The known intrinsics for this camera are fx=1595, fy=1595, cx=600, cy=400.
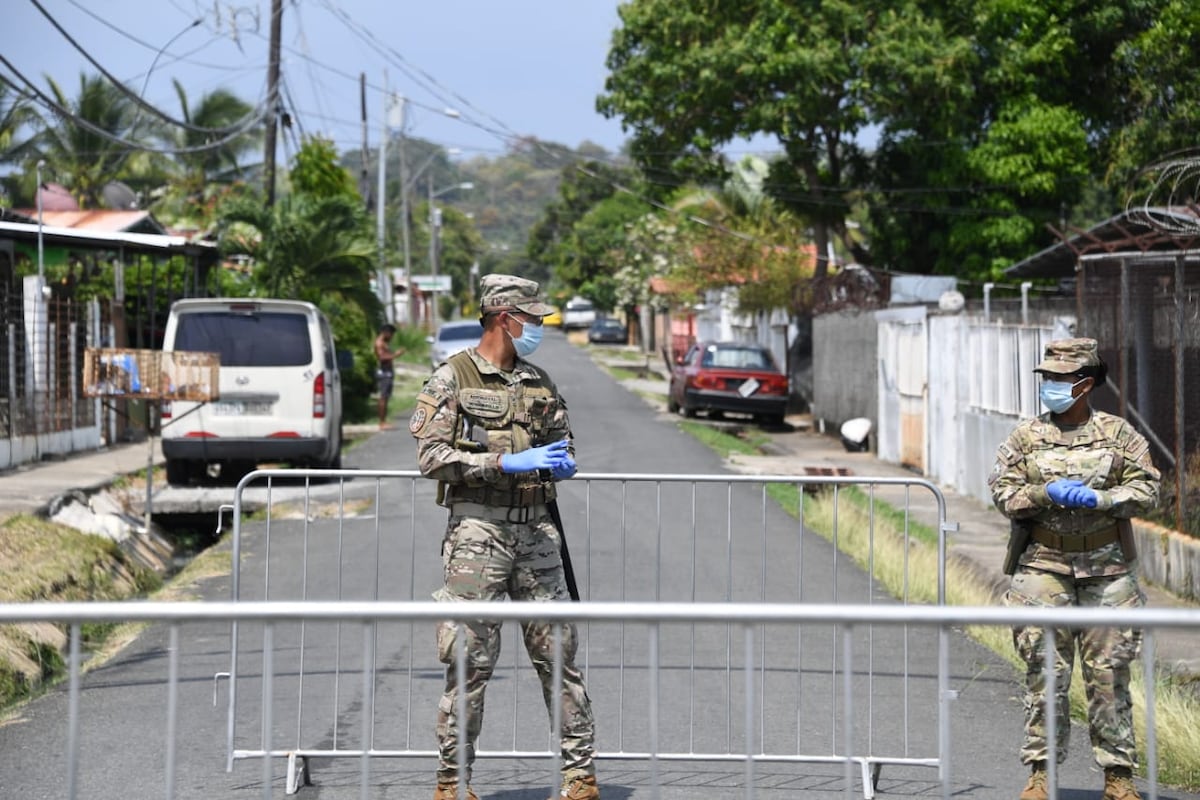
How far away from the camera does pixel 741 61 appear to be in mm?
29750

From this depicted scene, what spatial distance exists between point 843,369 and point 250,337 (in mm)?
11800

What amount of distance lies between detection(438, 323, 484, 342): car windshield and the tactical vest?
26953 millimetres

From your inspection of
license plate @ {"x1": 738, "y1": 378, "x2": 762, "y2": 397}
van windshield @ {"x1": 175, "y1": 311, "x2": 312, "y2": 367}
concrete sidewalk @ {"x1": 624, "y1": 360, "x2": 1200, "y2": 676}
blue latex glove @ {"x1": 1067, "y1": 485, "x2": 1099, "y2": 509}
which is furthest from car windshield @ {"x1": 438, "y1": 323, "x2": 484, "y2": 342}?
blue latex glove @ {"x1": 1067, "y1": 485, "x2": 1099, "y2": 509}

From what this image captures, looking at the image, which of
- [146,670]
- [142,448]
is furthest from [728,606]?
[142,448]

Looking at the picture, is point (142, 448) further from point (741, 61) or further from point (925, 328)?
point (741, 61)

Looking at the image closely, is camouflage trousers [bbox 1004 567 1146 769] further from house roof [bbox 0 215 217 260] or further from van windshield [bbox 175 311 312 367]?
house roof [bbox 0 215 217 260]

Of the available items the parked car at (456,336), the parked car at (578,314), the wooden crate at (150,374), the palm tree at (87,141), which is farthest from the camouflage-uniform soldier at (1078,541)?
the parked car at (578,314)

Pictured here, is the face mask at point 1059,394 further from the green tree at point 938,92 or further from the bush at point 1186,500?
the green tree at point 938,92

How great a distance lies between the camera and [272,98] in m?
28.8

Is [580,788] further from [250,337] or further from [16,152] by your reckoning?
[16,152]

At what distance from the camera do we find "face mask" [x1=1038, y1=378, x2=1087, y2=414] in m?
5.84

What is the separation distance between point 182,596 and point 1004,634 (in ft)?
17.2

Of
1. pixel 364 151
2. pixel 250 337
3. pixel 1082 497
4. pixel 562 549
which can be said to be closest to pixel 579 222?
pixel 364 151

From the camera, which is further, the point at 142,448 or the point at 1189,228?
the point at 142,448
